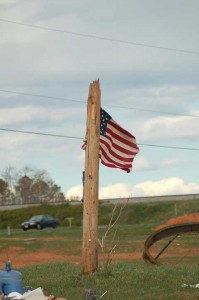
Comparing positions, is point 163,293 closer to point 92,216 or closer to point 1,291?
point 1,291

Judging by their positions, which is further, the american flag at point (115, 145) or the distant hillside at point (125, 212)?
the distant hillside at point (125, 212)

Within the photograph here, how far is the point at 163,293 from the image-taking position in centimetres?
1284

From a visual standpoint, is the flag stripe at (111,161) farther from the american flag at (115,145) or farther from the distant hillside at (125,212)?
the distant hillside at (125,212)

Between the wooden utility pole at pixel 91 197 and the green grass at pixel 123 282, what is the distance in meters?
0.47

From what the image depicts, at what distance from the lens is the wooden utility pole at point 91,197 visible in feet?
53.3

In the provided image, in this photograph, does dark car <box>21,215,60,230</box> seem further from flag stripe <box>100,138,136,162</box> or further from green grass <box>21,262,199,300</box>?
flag stripe <box>100,138,136,162</box>

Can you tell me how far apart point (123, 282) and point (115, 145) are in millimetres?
3787

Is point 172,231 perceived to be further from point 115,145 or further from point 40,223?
point 40,223

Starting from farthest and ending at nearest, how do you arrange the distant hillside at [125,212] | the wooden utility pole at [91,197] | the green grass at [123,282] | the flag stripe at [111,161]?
the distant hillside at [125,212], the flag stripe at [111,161], the wooden utility pole at [91,197], the green grass at [123,282]

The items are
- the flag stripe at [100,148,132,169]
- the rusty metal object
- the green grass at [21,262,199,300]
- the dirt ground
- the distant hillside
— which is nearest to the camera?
the green grass at [21,262,199,300]

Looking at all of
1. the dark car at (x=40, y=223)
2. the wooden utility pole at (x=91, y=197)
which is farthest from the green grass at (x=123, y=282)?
the dark car at (x=40, y=223)

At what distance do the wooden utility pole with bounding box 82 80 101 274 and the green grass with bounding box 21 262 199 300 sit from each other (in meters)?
0.47

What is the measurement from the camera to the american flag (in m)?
17.0

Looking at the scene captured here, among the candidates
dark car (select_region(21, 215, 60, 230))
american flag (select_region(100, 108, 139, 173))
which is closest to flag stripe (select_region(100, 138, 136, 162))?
american flag (select_region(100, 108, 139, 173))
